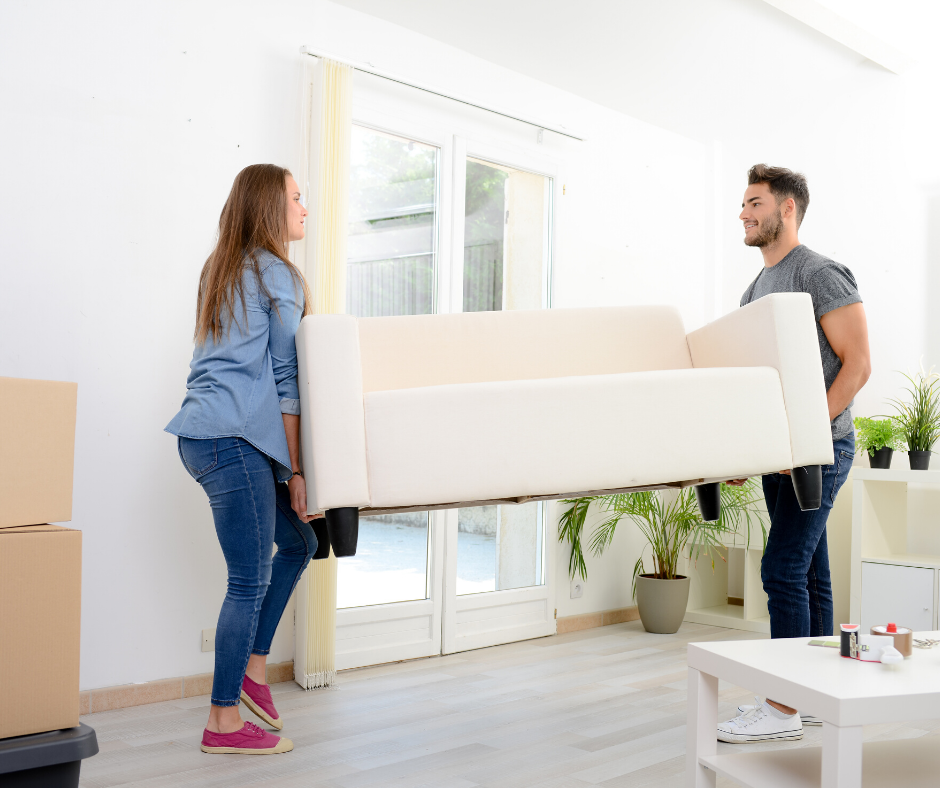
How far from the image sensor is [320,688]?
284 centimetres

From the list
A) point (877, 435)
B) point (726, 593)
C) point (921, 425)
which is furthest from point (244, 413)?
point (726, 593)

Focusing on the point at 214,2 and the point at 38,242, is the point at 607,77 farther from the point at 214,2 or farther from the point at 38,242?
the point at 38,242

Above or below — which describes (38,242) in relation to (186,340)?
above

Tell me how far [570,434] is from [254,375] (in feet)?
2.66

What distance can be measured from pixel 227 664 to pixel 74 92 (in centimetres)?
177

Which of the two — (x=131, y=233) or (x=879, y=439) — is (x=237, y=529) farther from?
(x=879, y=439)

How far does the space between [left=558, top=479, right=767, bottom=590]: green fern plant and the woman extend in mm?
1965

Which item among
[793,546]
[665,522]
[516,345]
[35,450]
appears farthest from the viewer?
[665,522]

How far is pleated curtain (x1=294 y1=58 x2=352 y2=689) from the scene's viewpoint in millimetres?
2881

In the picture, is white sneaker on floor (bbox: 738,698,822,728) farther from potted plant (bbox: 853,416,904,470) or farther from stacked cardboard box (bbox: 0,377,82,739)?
stacked cardboard box (bbox: 0,377,82,739)

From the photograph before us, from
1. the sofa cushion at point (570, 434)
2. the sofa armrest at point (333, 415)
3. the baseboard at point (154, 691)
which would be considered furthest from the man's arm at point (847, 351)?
the baseboard at point (154, 691)

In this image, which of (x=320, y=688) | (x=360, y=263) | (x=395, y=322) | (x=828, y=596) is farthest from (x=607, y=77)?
(x=320, y=688)

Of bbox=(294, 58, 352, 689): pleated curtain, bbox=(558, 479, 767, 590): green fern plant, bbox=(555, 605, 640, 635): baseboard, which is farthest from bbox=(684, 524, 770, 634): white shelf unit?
bbox=(294, 58, 352, 689): pleated curtain

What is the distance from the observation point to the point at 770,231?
250 cm
